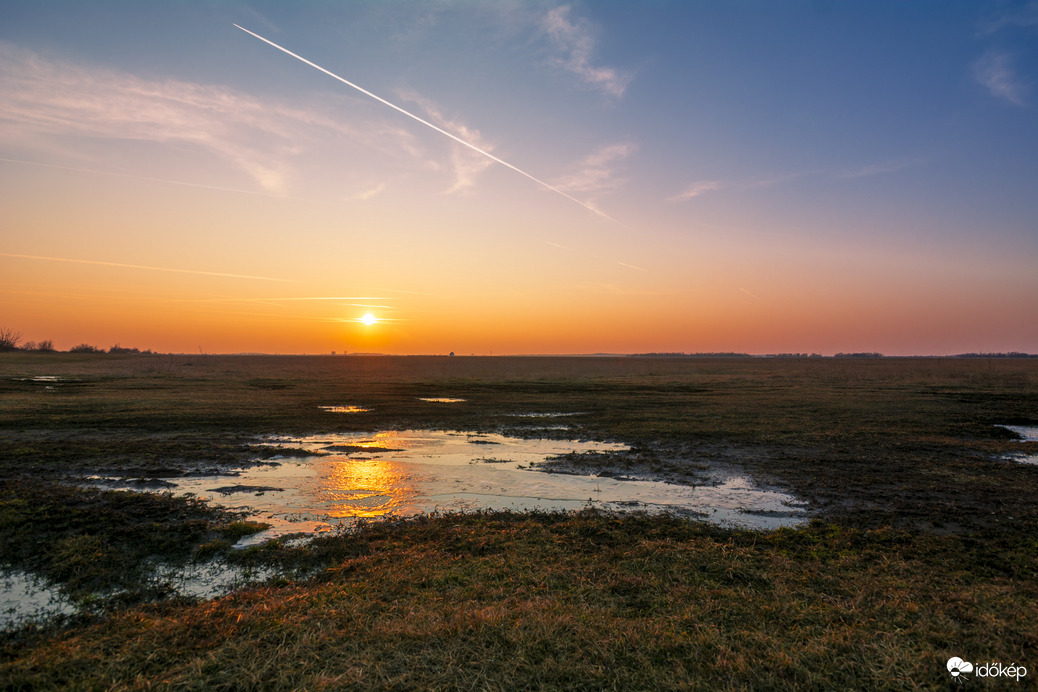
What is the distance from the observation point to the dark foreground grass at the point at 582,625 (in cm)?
465

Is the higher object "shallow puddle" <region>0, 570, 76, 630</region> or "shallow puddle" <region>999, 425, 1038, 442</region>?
"shallow puddle" <region>999, 425, 1038, 442</region>

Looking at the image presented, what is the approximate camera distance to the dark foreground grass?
183 inches

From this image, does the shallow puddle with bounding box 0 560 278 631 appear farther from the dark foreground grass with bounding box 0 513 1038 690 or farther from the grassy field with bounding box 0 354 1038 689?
the dark foreground grass with bounding box 0 513 1038 690

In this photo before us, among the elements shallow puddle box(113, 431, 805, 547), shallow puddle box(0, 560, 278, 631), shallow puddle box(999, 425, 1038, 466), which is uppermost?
shallow puddle box(999, 425, 1038, 466)

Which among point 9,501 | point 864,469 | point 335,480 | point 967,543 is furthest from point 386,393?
point 967,543

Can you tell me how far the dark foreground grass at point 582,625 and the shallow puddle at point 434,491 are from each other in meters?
2.66

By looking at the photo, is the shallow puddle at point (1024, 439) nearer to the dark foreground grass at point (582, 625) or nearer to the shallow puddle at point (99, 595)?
the dark foreground grass at point (582, 625)

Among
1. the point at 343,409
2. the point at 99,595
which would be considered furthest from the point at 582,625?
the point at 343,409

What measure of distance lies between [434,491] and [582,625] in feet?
27.4

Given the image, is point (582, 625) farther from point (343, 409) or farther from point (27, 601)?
point (343, 409)

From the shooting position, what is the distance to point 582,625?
5.55 metres

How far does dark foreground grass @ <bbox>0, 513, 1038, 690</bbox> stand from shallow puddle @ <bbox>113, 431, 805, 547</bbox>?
2.66m

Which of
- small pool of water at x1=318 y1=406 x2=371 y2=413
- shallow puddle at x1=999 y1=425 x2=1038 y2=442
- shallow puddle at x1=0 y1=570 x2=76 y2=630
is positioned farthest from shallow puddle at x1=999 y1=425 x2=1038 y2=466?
small pool of water at x1=318 y1=406 x2=371 y2=413

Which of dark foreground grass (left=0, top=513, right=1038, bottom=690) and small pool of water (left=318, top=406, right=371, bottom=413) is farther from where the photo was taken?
small pool of water (left=318, top=406, right=371, bottom=413)
